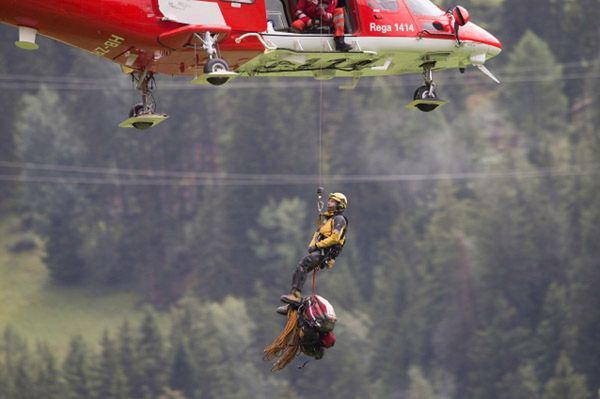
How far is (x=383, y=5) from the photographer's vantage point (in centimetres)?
3086

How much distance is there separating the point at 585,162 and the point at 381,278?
13111mm

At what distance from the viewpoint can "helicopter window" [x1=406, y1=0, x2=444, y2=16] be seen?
103ft

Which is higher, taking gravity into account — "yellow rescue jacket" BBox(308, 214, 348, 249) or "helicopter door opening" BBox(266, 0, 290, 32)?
"helicopter door opening" BBox(266, 0, 290, 32)

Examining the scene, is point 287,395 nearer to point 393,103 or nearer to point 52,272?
point 52,272

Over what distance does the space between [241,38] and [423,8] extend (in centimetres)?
457

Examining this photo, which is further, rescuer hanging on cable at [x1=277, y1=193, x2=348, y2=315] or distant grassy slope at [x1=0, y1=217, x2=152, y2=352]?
distant grassy slope at [x1=0, y1=217, x2=152, y2=352]

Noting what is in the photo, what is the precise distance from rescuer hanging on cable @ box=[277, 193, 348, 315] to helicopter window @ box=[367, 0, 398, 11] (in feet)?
12.9

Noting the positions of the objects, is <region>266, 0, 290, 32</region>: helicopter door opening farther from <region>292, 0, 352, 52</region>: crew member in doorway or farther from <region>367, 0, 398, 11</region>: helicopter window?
<region>367, 0, 398, 11</region>: helicopter window

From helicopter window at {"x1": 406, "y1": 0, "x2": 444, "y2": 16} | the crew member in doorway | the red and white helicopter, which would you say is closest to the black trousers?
the red and white helicopter

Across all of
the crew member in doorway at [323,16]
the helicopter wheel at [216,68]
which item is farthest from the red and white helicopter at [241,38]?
the crew member in doorway at [323,16]

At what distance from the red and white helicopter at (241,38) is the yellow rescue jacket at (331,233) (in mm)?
2939

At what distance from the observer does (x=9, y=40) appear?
3809 inches

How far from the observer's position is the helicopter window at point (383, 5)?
30672 millimetres

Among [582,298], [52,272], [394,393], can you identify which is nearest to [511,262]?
[582,298]
